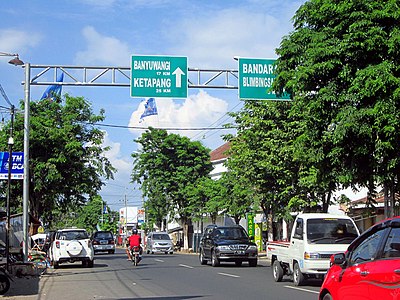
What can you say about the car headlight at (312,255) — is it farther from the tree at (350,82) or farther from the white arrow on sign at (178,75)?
the white arrow on sign at (178,75)

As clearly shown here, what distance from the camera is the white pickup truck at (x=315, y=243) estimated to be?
54.8 ft

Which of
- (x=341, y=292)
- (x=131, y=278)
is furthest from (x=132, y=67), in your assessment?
(x=341, y=292)

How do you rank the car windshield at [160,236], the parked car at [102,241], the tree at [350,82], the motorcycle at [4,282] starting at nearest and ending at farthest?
1. the tree at [350,82]
2. the motorcycle at [4,282]
3. the parked car at [102,241]
4. the car windshield at [160,236]

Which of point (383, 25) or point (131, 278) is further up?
point (383, 25)

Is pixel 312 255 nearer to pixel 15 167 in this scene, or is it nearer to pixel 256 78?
pixel 256 78

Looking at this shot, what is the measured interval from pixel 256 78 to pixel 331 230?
7.37 m

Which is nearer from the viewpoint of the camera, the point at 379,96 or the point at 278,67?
the point at 379,96

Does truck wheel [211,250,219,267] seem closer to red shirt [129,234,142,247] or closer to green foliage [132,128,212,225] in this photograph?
red shirt [129,234,142,247]

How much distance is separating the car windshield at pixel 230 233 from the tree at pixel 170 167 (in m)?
28.9

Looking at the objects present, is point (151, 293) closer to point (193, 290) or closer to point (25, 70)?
point (193, 290)

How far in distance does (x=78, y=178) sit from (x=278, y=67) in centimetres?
1965

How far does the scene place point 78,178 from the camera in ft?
120

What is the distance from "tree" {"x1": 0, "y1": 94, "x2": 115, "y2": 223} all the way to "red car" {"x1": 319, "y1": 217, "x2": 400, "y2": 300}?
27.3 m

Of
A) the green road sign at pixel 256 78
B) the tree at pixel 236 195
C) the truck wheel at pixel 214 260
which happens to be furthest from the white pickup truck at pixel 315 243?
the tree at pixel 236 195
